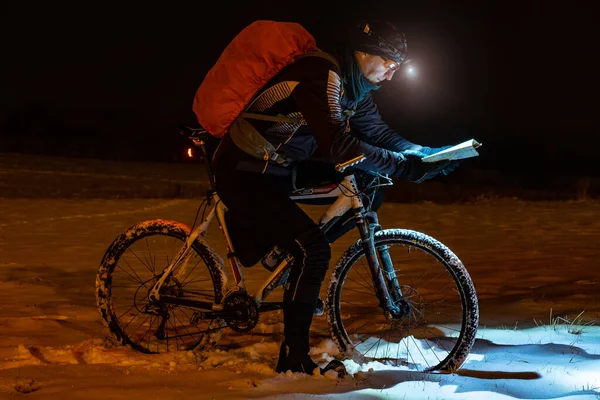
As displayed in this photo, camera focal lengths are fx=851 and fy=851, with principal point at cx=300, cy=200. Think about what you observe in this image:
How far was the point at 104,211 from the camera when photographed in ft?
46.7

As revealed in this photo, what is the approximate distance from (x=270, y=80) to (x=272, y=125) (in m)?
0.25

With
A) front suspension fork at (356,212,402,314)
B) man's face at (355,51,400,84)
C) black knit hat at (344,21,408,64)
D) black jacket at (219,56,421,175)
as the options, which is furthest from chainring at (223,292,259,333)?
black knit hat at (344,21,408,64)

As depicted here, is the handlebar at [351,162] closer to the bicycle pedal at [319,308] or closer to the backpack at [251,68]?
the backpack at [251,68]

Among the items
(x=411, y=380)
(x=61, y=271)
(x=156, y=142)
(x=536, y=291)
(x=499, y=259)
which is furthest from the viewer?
(x=156, y=142)

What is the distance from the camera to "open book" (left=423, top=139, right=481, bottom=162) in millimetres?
4480

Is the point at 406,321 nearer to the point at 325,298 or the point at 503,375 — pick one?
the point at 325,298

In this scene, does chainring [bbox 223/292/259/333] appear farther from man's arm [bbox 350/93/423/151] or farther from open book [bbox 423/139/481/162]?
open book [bbox 423/139/481/162]

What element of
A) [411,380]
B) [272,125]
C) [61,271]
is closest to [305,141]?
[272,125]

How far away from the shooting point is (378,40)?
4562mm

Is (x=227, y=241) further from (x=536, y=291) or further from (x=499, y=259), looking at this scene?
(x=499, y=259)

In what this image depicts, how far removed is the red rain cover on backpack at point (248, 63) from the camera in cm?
448

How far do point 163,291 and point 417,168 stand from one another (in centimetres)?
185

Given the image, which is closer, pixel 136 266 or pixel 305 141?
pixel 305 141

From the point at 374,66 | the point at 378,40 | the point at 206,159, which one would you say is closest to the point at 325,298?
the point at 206,159
